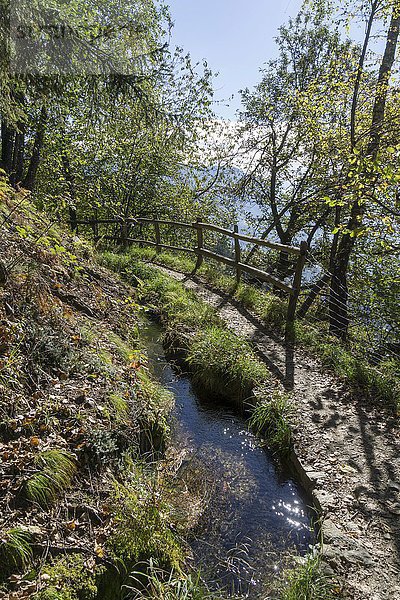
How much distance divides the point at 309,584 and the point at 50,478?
2.18 meters

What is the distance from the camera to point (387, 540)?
343 centimetres

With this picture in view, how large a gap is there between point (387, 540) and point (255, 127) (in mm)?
16517

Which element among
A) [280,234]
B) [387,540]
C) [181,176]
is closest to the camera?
[387,540]

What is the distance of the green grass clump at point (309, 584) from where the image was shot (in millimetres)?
2869

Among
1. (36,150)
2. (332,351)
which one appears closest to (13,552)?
(332,351)

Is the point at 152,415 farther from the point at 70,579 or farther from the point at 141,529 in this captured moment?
the point at 70,579

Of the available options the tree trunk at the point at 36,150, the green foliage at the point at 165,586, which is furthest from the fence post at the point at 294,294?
the tree trunk at the point at 36,150

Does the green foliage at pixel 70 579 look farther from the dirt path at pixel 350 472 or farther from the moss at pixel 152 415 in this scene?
the dirt path at pixel 350 472

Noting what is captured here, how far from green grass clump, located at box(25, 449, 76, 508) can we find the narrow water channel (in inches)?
53.0

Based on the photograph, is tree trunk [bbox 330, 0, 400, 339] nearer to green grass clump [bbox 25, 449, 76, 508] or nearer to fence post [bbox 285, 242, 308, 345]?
fence post [bbox 285, 242, 308, 345]

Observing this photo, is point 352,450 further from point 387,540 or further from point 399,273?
point 399,273

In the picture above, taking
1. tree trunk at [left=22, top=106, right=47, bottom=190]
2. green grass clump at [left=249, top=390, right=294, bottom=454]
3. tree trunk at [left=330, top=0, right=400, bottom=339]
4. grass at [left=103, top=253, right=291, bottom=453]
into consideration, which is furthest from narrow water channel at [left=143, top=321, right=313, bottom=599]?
tree trunk at [left=22, top=106, right=47, bottom=190]

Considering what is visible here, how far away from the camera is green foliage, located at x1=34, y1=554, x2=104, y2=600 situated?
2475mm

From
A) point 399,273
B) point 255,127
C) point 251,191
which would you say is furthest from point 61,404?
point 255,127
